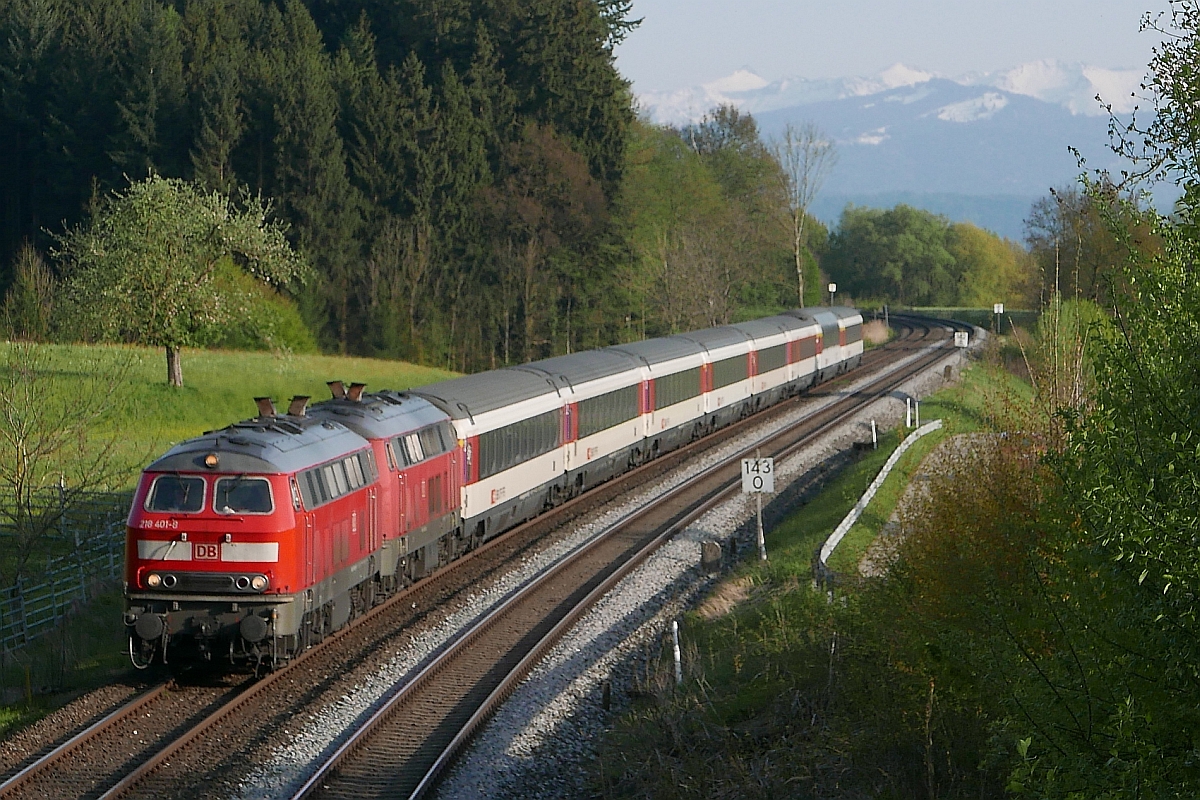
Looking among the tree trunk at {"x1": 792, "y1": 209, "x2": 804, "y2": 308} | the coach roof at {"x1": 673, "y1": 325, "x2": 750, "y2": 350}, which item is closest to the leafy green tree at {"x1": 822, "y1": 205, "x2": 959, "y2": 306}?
the tree trunk at {"x1": 792, "y1": 209, "x2": 804, "y2": 308}

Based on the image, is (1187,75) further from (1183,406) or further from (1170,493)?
(1170,493)

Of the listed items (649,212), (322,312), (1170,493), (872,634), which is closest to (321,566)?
(872,634)

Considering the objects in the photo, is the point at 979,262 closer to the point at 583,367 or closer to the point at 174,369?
the point at 174,369

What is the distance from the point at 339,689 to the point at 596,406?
1570 centimetres

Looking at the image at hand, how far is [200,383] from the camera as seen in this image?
1925 inches

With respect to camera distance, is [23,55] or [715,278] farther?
[715,278]

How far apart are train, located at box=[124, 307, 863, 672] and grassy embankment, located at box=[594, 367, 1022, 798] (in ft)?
14.0

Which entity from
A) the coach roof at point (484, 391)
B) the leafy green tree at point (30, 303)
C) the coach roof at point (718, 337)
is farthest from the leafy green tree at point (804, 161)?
the coach roof at point (484, 391)

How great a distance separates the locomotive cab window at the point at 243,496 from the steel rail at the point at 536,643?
2759mm

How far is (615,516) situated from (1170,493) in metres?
21.9

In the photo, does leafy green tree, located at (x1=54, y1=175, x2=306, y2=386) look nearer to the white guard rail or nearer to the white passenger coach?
the white passenger coach

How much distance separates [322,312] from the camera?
65562mm

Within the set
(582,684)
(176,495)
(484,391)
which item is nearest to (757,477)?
(484,391)

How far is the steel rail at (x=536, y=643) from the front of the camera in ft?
45.5
